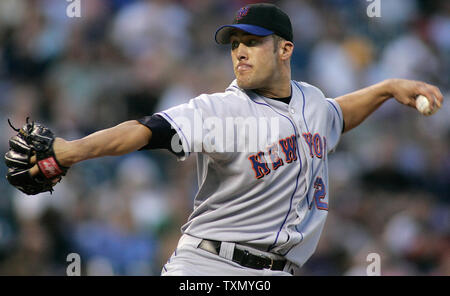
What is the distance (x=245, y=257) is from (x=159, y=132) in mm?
724

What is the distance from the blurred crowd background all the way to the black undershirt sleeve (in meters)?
2.88

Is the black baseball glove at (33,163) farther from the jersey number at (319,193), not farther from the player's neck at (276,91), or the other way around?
the jersey number at (319,193)

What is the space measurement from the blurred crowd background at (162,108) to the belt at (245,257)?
2555 millimetres

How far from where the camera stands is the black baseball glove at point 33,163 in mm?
2555

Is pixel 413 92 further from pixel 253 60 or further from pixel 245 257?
pixel 245 257

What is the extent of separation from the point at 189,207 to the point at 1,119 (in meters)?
1.88

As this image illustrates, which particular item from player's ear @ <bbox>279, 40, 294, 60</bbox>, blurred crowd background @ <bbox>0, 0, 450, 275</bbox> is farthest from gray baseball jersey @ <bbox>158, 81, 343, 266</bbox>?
blurred crowd background @ <bbox>0, 0, 450, 275</bbox>

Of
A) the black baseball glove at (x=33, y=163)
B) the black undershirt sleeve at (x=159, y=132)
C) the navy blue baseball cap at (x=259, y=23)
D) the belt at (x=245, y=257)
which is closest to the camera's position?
the black baseball glove at (x=33, y=163)

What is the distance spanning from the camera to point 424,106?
301cm

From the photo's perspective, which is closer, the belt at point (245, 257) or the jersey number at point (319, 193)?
the belt at point (245, 257)

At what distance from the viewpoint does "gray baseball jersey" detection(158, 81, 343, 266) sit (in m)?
2.84

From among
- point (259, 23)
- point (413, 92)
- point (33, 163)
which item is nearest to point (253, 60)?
point (259, 23)

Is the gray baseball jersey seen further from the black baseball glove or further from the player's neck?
the black baseball glove

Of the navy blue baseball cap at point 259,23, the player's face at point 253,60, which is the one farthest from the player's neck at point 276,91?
the navy blue baseball cap at point 259,23
